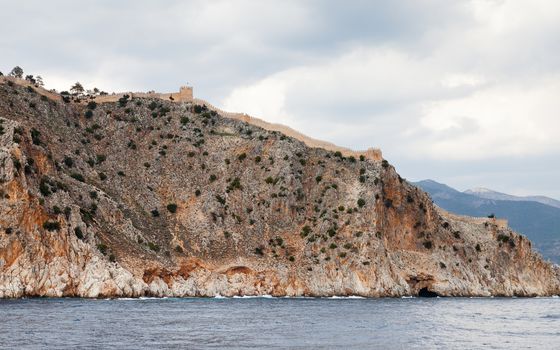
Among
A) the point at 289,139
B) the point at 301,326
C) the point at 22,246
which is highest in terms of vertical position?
the point at 289,139

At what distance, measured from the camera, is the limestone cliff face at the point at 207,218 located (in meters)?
75.5

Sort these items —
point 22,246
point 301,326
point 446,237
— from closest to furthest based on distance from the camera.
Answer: point 301,326 → point 22,246 → point 446,237

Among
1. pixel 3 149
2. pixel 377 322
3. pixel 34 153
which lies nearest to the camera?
pixel 377 322

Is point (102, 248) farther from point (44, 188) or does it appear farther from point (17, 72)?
point (17, 72)

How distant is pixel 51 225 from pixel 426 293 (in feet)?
164

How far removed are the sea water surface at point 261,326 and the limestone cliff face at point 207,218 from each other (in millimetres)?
8170

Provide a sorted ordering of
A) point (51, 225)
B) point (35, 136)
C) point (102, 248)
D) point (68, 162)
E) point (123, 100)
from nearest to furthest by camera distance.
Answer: point (51, 225)
point (102, 248)
point (35, 136)
point (68, 162)
point (123, 100)

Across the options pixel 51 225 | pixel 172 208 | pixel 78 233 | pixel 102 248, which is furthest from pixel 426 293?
pixel 51 225

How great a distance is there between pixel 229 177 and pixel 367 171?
18.6 metres

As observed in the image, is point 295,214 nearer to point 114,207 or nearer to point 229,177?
point 229,177

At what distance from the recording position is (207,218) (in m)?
94.7

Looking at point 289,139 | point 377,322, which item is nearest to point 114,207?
point 289,139

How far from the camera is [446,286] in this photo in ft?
325

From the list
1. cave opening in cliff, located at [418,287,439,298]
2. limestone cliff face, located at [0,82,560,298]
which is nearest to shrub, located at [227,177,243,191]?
limestone cliff face, located at [0,82,560,298]
